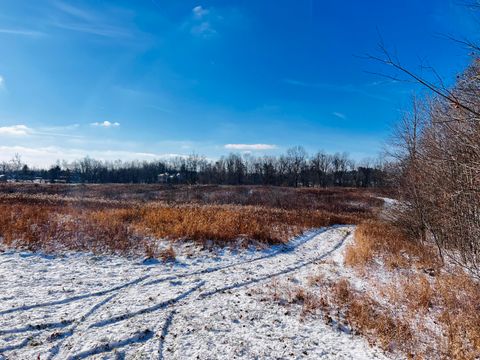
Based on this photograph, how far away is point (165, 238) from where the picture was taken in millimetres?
10977

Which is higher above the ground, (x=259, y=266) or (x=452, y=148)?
(x=452, y=148)

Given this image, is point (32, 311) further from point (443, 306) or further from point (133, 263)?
point (443, 306)

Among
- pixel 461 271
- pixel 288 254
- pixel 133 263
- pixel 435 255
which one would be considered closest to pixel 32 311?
pixel 133 263

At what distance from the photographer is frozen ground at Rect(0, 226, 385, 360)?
4.20m

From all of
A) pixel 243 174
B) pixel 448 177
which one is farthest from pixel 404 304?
pixel 243 174

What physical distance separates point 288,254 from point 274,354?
6388 mm

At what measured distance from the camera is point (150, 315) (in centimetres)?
518

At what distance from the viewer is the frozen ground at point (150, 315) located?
4195 mm

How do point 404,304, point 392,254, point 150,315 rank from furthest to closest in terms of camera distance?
1. point 392,254
2. point 404,304
3. point 150,315

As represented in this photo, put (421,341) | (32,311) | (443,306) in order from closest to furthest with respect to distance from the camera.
→ (421,341)
(32,311)
(443,306)

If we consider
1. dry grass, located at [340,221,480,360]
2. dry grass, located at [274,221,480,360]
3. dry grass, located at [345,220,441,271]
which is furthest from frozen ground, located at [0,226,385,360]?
dry grass, located at [345,220,441,271]

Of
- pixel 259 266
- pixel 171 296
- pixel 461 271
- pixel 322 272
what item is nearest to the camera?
pixel 171 296

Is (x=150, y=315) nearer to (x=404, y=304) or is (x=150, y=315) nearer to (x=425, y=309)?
(x=404, y=304)

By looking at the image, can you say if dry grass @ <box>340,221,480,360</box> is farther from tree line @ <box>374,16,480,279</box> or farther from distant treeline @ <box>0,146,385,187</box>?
distant treeline @ <box>0,146,385,187</box>
